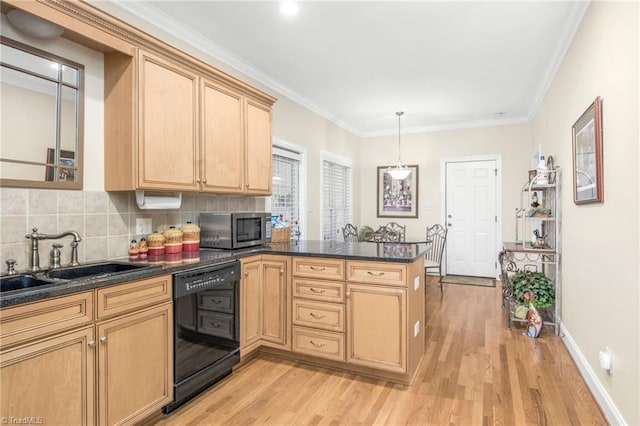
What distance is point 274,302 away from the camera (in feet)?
9.49

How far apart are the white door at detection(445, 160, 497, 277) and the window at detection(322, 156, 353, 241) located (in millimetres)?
1712

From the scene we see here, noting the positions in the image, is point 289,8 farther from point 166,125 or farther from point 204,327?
point 204,327

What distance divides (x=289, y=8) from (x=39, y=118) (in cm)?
176

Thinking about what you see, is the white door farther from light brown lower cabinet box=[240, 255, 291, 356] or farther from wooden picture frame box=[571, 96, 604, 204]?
light brown lower cabinet box=[240, 255, 291, 356]

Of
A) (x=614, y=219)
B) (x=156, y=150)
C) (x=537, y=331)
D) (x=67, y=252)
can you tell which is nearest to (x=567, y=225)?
(x=537, y=331)

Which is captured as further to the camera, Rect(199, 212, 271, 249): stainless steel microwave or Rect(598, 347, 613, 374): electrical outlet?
Rect(199, 212, 271, 249): stainless steel microwave

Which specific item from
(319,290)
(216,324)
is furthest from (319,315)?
(216,324)

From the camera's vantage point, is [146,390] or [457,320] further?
[457,320]

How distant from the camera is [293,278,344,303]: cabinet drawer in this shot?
8.69ft

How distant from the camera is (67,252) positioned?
212 centimetres

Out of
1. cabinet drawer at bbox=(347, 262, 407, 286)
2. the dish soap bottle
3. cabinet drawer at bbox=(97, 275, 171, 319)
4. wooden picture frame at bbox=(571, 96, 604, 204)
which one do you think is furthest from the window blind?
wooden picture frame at bbox=(571, 96, 604, 204)

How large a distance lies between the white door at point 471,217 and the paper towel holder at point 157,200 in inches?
189

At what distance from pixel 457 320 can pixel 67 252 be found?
11.7 feet

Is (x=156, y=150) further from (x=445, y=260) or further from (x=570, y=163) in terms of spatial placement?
(x=445, y=260)
